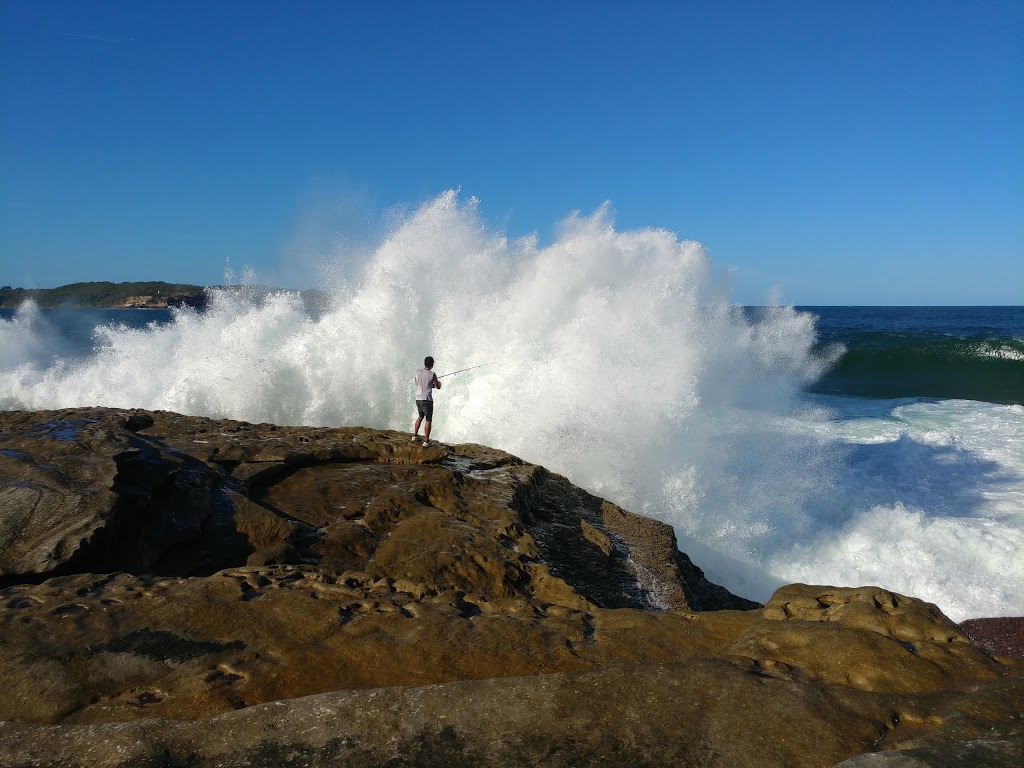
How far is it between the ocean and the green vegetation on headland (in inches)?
3007

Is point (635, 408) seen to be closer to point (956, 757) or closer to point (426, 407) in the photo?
point (426, 407)

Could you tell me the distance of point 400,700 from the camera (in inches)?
102

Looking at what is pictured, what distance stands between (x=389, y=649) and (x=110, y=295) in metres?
105

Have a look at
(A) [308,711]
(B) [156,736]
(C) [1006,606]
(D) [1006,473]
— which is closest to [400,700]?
(A) [308,711]

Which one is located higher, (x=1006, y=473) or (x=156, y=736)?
(x=156, y=736)

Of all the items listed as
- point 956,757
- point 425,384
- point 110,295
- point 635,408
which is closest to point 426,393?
point 425,384

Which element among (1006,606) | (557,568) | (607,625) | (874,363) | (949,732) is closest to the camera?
(949,732)

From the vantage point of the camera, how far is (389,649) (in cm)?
311

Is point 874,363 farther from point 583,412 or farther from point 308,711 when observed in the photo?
point 308,711

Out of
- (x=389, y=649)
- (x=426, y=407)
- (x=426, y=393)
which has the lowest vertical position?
(x=389, y=649)

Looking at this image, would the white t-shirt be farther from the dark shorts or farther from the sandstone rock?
the sandstone rock

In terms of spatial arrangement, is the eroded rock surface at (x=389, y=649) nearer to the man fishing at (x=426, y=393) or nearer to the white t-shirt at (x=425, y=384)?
the man fishing at (x=426, y=393)

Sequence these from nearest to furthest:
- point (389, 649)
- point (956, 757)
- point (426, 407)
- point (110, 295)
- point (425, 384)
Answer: point (956, 757) < point (389, 649) < point (426, 407) < point (425, 384) < point (110, 295)

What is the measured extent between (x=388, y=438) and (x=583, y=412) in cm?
287
